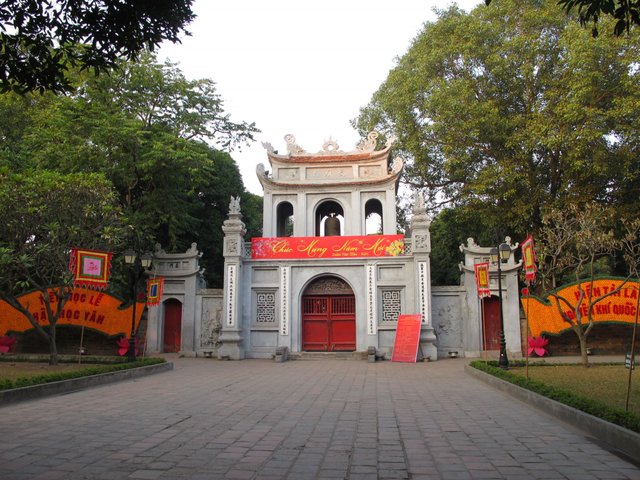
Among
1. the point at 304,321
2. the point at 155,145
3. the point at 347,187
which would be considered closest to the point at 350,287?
the point at 304,321

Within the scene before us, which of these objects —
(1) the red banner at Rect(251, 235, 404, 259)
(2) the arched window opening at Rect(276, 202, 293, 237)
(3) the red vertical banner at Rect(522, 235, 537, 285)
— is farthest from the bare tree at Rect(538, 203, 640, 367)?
(2) the arched window opening at Rect(276, 202, 293, 237)

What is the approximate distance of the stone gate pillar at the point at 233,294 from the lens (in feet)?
61.5

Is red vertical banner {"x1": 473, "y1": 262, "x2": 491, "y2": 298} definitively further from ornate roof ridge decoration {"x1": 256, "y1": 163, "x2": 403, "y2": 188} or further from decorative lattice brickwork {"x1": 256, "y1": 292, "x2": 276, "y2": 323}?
decorative lattice brickwork {"x1": 256, "y1": 292, "x2": 276, "y2": 323}

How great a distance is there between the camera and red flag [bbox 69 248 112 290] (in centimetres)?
1348

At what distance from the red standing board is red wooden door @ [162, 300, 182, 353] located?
8545 mm

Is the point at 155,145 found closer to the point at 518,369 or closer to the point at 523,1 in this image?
A: the point at 518,369

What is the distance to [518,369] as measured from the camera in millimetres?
13438

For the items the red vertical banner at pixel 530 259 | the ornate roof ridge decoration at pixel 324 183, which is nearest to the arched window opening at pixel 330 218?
the ornate roof ridge decoration at pixel 324 183

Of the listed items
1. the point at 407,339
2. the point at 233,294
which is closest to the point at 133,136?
the point at 233,294

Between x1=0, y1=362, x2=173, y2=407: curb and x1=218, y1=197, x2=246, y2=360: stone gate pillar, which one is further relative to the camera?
x1=218, y1=197, x2=246, y2=360: stone gate pillar

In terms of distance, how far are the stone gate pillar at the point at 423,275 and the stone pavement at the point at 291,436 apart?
7450 millimetres

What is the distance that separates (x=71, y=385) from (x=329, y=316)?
36.2 ft

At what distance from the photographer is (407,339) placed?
1797 cm

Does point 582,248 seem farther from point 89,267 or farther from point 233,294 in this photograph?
point 89,267
